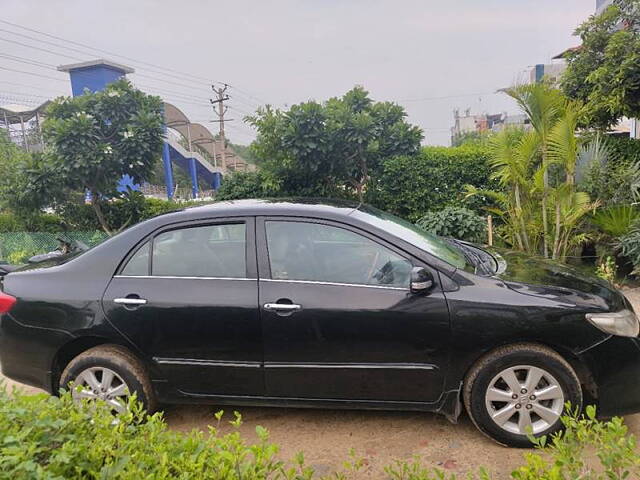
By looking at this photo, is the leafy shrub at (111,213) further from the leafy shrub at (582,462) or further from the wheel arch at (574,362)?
the leafy shrub at (582,462)

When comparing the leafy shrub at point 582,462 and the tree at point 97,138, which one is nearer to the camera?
the leafy shrub at point 582,462

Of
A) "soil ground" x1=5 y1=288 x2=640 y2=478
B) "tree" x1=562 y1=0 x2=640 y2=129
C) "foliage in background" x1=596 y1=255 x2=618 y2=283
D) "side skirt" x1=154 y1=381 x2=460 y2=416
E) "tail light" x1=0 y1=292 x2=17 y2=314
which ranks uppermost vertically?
"tree" x1=562 y1=0 x2=640 y2=129

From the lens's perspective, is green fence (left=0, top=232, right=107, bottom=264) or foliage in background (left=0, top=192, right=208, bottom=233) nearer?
green fence (left=0, top=232, right=107, bottom=264)

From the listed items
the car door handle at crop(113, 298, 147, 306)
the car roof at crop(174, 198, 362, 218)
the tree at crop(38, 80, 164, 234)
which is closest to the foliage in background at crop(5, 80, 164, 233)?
the tree at crop(38, 80, 164, 234)

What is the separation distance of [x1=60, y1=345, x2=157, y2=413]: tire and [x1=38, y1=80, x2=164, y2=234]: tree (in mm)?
6315

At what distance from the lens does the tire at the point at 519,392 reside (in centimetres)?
260

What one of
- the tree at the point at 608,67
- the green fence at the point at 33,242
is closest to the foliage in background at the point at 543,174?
the tree at the point at 608,67

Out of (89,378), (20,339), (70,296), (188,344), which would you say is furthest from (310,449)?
(20,339)

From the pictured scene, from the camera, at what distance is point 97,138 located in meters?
8.44

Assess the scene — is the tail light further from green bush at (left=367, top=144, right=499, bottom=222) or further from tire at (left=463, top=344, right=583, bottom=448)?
green bush at (left=367, top=144, right=499, bottom=222)

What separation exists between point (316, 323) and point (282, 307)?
23 cm

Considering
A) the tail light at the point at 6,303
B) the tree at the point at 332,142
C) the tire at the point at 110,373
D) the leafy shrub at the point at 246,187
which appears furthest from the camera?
the leafy shrub at the point at 246,187

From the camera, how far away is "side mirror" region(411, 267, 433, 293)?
105 inches

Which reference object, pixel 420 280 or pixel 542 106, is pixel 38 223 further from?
pixel 542 106
